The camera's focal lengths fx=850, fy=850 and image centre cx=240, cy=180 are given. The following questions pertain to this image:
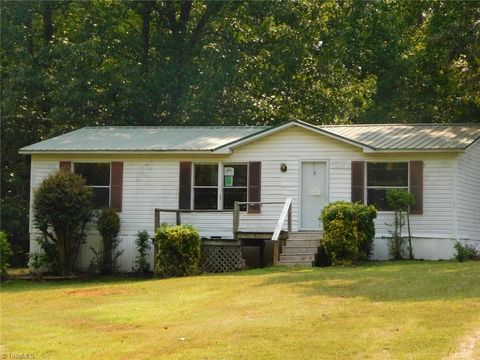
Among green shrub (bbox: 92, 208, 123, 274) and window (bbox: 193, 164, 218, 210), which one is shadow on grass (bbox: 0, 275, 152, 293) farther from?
window (bbox: 193, 164, 218, 210)

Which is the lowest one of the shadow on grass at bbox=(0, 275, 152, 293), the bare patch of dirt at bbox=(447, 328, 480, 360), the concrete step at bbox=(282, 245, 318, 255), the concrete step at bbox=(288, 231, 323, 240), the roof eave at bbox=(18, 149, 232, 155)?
the shadow on grass at bbox=(0, 275, 152, 293)

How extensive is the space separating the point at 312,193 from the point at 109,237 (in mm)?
6028

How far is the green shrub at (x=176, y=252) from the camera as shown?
21.8 meters

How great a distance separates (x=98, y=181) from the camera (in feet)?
83.2

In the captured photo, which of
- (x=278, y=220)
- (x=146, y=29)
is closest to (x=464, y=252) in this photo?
(x=278, y=220)

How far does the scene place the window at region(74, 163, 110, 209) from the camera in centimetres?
A: 2527

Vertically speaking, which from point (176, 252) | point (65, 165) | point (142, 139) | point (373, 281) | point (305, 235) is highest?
point (142, 139)

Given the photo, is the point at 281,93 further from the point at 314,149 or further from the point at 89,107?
the point at 314,149

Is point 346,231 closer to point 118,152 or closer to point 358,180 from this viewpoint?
point 358,180

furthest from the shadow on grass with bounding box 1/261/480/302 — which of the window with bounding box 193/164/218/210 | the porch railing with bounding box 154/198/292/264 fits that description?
the window with bounding box 193/164/218/210

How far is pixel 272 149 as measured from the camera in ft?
79.6

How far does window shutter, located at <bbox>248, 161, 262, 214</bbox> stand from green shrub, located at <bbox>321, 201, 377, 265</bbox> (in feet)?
9.25

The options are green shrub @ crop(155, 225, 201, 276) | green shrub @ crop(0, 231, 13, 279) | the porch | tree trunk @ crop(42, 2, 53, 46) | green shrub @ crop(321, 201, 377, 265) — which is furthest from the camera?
tree trunk @ crop(42, 2, 53, 46)

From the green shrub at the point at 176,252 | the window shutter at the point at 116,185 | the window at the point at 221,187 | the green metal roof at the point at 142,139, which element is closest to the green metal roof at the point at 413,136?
the window at the point at 221,187
